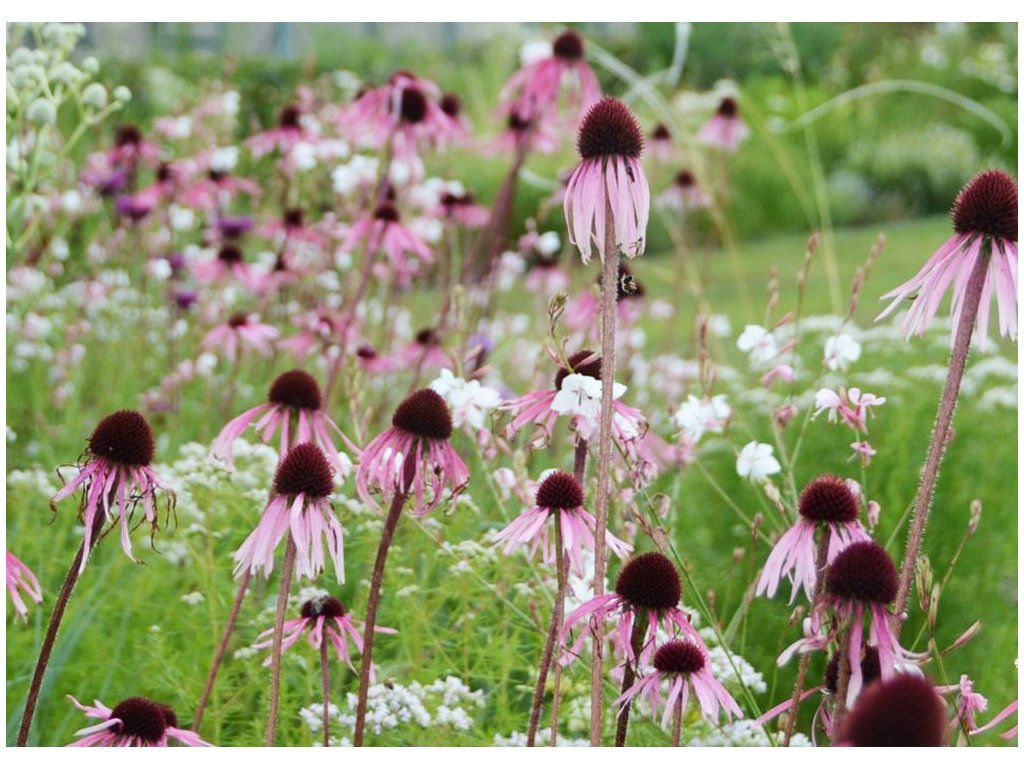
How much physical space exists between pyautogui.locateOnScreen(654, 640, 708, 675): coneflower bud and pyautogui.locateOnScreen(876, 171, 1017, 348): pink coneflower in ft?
0.97

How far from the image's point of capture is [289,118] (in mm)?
2191

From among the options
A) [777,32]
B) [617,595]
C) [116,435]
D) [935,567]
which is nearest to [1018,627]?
[935,567]

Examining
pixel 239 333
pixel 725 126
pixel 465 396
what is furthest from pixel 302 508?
pixel 725 126

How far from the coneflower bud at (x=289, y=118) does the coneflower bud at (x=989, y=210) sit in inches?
55.5

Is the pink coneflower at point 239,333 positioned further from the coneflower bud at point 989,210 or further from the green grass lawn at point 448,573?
the coneflower bud at point 989,210

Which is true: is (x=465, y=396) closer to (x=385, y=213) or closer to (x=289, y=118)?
(x=385, y=213)

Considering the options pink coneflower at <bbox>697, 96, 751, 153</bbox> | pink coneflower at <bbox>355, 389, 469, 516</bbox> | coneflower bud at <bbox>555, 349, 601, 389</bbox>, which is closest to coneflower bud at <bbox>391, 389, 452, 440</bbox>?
pink coneflower at <bbox>355, 389, 469, 516</bbox>

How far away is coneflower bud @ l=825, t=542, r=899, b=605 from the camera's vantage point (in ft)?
2.81

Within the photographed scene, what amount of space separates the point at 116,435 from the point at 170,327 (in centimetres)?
119

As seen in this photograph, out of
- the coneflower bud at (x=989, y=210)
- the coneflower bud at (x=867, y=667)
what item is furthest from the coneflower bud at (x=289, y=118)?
the coneflower bud at (x=867, y=667)

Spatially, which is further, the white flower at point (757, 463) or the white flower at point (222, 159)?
the white flower at point (222, 159)

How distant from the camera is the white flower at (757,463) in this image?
1202 millimetres

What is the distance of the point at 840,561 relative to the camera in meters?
0.87

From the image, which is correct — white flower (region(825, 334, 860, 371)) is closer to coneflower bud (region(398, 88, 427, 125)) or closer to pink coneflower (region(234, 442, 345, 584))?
pink coneflower (region(234, 442, 345, 584))
